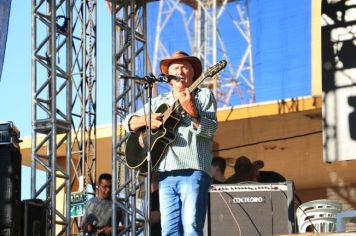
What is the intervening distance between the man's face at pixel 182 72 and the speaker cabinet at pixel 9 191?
1.50 m

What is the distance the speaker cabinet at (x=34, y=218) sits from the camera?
24.0 ft

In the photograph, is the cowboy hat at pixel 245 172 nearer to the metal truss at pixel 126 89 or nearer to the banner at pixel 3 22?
the metal truss at pixel 126 89

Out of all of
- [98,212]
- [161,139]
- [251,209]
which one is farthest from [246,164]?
[161,139]

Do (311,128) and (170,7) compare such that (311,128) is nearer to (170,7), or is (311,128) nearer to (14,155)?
Answer: (170,7)

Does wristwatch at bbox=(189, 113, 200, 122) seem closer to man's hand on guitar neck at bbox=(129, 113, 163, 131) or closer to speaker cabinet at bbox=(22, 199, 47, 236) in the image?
man's hand on guitar neck at bbox=(129, 113, 163, 131)

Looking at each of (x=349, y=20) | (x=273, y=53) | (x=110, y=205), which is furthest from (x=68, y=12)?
(x=273, y=53)

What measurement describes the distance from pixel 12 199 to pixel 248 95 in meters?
7.47

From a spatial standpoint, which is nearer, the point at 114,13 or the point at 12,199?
the point at 12,199

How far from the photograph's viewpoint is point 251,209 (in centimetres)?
713

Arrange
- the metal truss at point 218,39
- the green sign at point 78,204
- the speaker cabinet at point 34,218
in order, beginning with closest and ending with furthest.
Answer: the speaker cabinet at point 34,218 < the green sign at point 78,204 < the metal truss at point 218,39

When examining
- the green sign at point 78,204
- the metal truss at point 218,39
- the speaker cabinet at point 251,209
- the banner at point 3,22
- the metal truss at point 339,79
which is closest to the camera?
the speaker cabinet at point 251,209

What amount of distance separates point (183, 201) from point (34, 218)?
1775 mm

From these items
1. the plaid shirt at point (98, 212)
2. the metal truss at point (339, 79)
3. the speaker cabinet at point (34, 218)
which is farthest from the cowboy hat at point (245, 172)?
the speaker cabinet at point (34, 218)

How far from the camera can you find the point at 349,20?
29.8 feet
